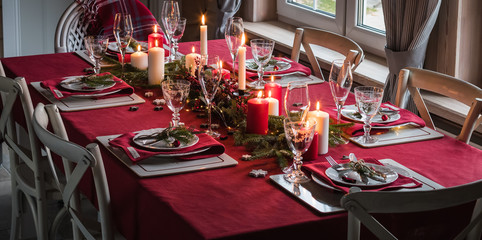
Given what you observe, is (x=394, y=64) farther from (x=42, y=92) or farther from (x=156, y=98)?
(x=42, y=92)

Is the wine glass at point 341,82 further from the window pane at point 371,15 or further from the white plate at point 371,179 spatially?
the window pane at point 371,15

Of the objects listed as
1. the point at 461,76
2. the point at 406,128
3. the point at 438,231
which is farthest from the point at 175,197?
the point at 461,76

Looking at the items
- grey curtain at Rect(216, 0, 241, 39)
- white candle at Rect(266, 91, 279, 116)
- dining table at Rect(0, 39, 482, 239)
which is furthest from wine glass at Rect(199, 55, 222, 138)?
grey curtain at Rect(216, 0, 241, 39)

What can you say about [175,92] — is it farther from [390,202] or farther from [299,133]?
[390,202]

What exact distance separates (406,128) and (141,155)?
33.3 inches

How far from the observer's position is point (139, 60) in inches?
113

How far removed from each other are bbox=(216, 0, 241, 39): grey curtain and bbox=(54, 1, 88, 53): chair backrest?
1012 millimetres

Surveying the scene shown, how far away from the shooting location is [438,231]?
170 cm

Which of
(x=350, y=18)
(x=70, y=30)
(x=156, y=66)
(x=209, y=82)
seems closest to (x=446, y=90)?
(x=209, y=82)

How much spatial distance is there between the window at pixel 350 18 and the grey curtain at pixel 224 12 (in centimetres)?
36

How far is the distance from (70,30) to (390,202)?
2.62 metres

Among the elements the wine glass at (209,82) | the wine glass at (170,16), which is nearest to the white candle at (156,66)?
the wine glass at (170,16)

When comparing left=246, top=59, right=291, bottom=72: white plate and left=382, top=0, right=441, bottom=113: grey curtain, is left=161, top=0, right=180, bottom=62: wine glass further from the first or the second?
left=382, top=0, right=441, bottom=113: grey curtain

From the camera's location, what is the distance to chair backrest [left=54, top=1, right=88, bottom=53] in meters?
3.57
